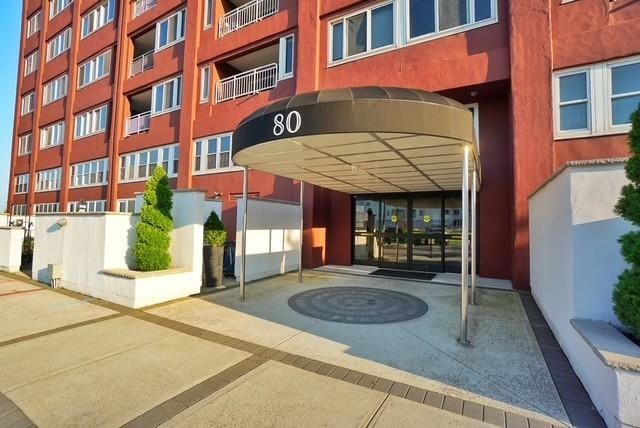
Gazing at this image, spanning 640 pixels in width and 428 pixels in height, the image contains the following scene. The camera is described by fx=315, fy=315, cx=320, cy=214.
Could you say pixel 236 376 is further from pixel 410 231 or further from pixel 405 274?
pixel 410 231

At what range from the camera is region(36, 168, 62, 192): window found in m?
20.5

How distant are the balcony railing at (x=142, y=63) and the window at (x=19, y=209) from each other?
1470cm

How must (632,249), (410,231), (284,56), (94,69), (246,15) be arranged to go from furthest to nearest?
(94,69), (246,15), (284,56), (410,231), (632,249)

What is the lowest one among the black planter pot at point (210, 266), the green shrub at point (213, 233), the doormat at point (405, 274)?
the doormat at point (405, 274)

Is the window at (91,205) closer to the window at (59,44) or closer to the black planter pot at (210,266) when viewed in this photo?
the window at (59,44)

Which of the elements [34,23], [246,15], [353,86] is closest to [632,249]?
[353,86]

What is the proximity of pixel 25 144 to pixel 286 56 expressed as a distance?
82.0 ft

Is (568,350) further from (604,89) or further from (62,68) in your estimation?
(62,68)

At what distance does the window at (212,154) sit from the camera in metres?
12.7

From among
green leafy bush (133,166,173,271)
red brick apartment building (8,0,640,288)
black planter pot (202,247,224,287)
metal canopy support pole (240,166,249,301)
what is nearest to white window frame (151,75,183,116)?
red brick apartment building (8,0,640,288)

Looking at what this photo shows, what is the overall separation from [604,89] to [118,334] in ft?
33.6

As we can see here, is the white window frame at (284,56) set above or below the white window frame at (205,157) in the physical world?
above

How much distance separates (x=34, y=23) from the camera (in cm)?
2492

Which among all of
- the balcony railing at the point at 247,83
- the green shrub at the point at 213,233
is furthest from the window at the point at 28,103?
the green shrub at the point at 213,233
